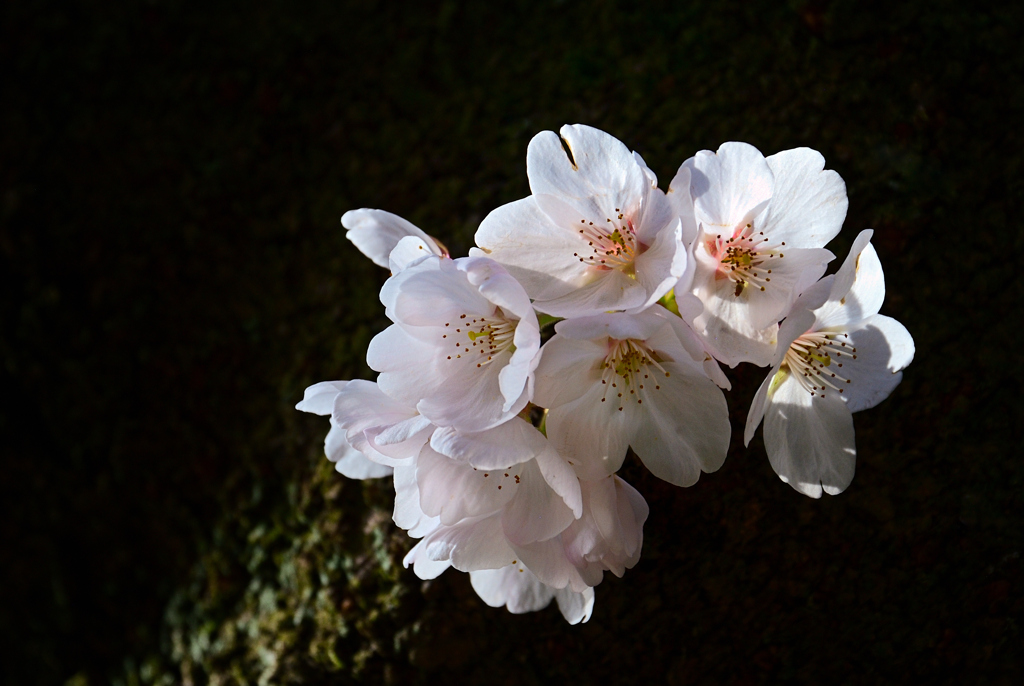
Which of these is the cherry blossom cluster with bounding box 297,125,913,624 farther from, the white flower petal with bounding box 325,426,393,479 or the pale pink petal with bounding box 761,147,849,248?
the white flower petal with bounding box 325,426,393,479

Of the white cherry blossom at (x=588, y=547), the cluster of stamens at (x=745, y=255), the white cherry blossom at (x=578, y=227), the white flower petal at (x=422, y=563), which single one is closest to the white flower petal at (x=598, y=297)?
the white cherry blossom at (x=578, y=227)

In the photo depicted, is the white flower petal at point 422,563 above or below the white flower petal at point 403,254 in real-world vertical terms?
below

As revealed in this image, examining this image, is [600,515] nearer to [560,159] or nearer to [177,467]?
[560,159]

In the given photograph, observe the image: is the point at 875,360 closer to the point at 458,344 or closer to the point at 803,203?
the point at 803,203

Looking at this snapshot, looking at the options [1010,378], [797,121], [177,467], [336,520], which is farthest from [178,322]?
[1010,378]

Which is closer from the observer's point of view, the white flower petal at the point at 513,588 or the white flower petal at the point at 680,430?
the white flower petal at the point at 680,430

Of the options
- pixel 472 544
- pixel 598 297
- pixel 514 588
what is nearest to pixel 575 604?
pixel 514 588

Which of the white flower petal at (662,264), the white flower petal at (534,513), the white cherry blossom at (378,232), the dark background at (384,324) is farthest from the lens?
the dark background at (384,324)

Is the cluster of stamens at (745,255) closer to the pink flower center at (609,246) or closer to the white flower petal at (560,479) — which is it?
the pink flower center at (609,246)
